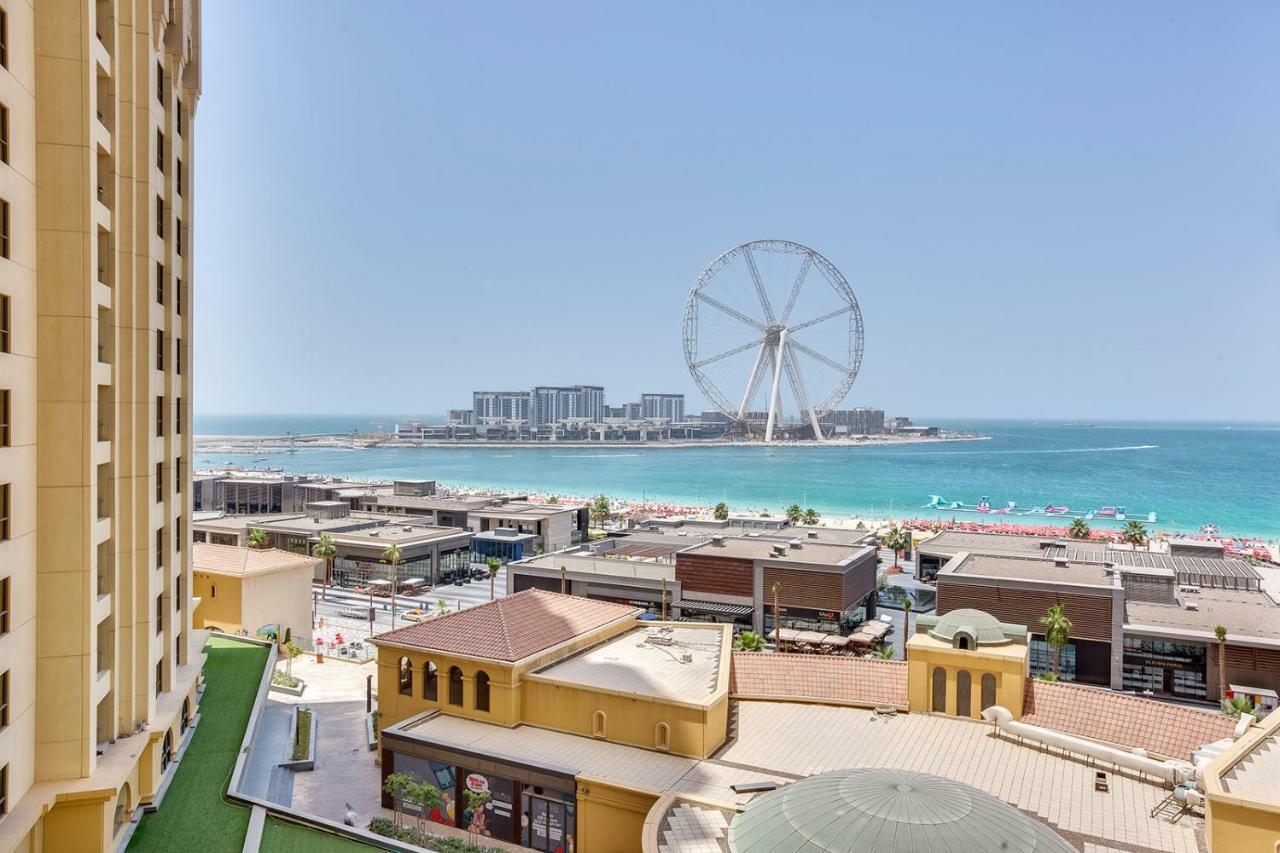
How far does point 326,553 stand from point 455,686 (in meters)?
38.8

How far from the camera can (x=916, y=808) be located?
50.2 ft

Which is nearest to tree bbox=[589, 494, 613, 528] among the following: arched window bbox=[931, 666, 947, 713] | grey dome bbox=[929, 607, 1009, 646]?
grey dome bbox=[929, 607, 1009, 646]

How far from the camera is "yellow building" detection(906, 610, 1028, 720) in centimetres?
2548

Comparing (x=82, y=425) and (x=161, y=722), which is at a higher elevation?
(x=82, y=425)

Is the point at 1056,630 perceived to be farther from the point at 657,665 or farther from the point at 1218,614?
the point at 657,665

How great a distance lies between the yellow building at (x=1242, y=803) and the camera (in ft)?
52.2

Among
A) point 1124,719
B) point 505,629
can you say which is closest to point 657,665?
point 505,629

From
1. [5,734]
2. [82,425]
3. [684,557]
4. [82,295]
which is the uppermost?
[82,295]

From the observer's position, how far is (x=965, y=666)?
1025 inches

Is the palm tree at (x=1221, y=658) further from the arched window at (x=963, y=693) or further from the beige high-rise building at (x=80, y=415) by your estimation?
the beige high-rise building at (x=80, y=415)

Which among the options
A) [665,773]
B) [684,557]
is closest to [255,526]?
[684,557]

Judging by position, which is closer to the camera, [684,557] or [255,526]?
[684,557]

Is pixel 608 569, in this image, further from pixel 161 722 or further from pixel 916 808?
pixel 916 808

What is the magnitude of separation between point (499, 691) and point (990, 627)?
16.0 meters
